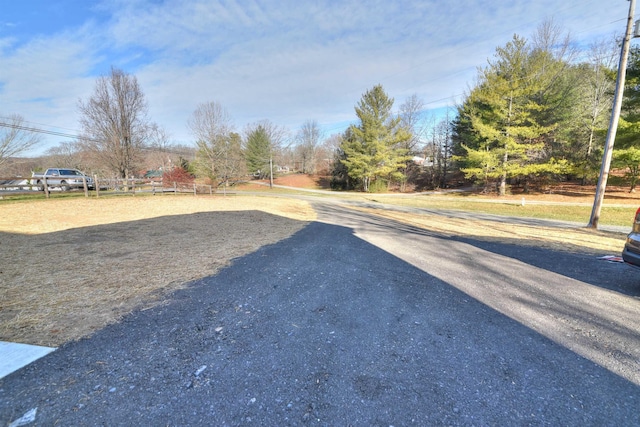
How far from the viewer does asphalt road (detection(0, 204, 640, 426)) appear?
169 cm

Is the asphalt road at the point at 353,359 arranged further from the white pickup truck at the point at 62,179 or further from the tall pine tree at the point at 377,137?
the tall pine tree at the point at 377,137

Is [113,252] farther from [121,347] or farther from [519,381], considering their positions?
[519,381]

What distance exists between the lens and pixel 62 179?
696 inches

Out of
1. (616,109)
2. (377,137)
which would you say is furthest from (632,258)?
(377,137)

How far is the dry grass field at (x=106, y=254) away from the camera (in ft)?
9.30

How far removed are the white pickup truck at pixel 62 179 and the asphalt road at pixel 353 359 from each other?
15928mm

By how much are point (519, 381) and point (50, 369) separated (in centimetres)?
350

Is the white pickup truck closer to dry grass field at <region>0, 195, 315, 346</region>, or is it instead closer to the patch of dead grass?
dry grass field at <region>0, 195, 315, 346</region>

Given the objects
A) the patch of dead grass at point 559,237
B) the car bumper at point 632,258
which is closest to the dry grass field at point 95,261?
the car bumper at point 632,258

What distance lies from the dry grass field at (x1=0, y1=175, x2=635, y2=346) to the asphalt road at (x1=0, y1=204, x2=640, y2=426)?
20.4 inches

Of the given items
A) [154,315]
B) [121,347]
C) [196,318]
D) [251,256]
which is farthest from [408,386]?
[251,256]

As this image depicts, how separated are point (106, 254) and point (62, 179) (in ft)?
60.2

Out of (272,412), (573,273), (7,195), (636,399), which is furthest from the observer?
(7,195)

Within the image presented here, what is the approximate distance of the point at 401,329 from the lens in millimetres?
2707
